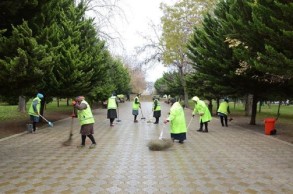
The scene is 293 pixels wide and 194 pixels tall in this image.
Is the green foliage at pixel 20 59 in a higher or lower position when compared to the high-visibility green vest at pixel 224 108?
higher

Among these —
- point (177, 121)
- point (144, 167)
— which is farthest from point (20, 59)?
point (177, 121)

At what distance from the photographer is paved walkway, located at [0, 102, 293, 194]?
6.82m

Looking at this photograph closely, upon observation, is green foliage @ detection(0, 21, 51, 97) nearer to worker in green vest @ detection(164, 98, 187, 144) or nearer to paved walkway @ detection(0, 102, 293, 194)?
paved walkway @ detection(0, 102, 293, 194)

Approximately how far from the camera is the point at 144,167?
28.1 feet

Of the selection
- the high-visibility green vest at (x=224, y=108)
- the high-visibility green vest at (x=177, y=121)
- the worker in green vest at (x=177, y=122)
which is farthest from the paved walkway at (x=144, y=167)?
the high-visibility green vest at (x=224, y=108)

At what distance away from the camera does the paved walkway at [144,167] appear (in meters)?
6.82

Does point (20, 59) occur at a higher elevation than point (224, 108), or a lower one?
higher

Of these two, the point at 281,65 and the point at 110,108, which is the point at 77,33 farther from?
the point at 281,65

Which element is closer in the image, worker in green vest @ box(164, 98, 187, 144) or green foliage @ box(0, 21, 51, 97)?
green foliage @ box(0, 21, 51, 97)

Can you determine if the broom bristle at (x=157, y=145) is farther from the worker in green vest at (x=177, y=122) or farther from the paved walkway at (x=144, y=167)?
the worker in green vest at (x=177, y=122)

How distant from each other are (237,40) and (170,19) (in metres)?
25.0

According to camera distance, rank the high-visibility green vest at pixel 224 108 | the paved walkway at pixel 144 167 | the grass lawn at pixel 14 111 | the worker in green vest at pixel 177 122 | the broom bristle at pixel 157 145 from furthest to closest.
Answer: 1. the grass lawn at pixel 14 111
2. the high-visibility green vest at pixel 224 108
3. the worker in green vest at pixel 177 122
4. the broom bristle at pixel 157 145
5. the paved walkway at pixel 144 167

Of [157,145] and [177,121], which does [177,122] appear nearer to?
[177,121]

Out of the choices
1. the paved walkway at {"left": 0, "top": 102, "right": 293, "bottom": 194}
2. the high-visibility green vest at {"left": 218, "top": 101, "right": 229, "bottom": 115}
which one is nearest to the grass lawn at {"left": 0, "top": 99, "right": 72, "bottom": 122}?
the paved walkway at {"left": 0, "top": 102, "right": 293, "bottom": 194}
